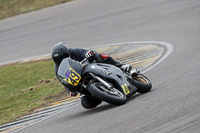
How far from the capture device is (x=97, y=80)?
7.64 metres

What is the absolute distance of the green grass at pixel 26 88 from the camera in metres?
10.3

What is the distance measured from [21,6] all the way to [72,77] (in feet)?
51.8

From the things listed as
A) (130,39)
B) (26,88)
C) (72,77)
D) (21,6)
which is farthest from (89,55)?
(21,6)

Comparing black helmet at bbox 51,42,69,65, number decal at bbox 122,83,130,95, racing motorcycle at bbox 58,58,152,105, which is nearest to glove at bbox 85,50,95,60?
racing motorcycle at bbox 58,58,152,105

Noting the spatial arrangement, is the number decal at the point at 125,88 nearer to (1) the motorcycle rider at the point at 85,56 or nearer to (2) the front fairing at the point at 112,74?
(2) the front fairing at the point at 112,74

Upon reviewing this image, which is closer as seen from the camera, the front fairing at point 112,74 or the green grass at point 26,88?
the front fairing at point 112,74

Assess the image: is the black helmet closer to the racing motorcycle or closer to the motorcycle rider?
the motorcycle rider

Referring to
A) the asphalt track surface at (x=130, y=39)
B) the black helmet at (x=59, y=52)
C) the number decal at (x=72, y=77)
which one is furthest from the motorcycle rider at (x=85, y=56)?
the number decal at (x=72, y=77)

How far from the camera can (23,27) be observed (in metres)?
19.4

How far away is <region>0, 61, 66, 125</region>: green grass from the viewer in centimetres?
1030

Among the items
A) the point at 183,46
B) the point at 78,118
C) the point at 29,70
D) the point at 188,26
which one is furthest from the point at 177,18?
the point at 78,118

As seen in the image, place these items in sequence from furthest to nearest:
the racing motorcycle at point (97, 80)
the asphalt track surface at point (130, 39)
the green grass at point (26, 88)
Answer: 1. the green grass at point (26, 88)
2. the racing motorcycle at point (97, 80)
3. the asphalt track surface at point (130, 39)

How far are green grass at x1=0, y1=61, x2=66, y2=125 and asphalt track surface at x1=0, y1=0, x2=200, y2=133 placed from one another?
1394 millimetres

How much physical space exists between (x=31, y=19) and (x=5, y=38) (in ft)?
6.18
